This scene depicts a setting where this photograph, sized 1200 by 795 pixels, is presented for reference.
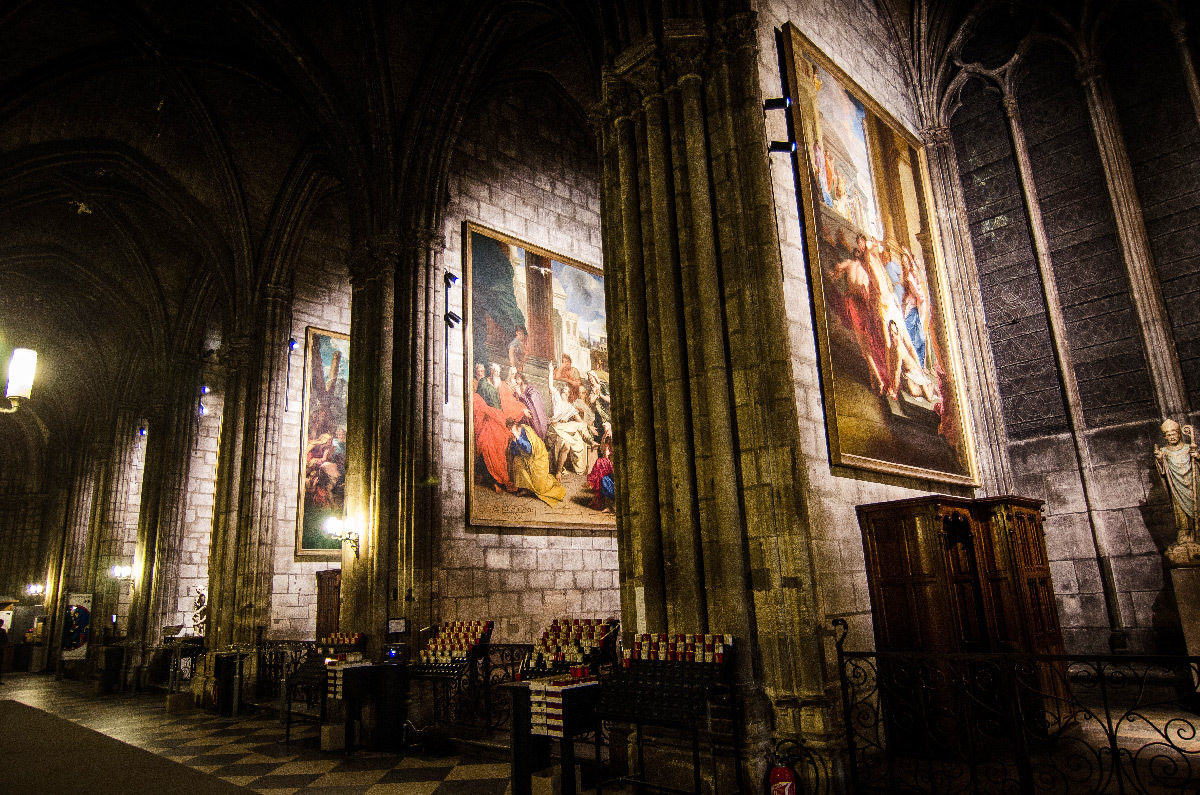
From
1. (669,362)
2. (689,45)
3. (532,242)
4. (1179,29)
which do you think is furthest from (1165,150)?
(532,242)

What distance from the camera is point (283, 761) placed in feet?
25.2

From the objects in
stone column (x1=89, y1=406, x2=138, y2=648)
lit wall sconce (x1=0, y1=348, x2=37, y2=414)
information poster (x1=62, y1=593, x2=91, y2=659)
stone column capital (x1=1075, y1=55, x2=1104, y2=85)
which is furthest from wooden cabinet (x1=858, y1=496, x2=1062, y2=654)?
information poster (x1=62, y1=593, x2=91, y2=659)

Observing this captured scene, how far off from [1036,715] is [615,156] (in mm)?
6565

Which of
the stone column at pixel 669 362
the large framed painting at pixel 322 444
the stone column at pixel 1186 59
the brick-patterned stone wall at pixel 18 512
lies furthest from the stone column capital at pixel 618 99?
the brick-patterned stone wall at pixel 18 512

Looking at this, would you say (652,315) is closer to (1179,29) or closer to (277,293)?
(1179,29)

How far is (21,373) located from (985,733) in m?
8.39

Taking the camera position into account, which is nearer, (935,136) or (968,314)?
(968,314)

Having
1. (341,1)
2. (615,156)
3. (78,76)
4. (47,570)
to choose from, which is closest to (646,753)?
Answer: (615,156)

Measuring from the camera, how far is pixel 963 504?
680cm

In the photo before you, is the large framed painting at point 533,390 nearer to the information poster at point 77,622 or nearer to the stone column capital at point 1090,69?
the stone column capital at point 1090,69

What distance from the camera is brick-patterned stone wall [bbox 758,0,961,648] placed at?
20.9ft

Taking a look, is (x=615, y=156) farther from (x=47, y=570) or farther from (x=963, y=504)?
(x=47, y=570)

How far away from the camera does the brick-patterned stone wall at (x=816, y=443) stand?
6.37 metres

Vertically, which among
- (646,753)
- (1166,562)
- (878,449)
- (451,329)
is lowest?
(646,753)
